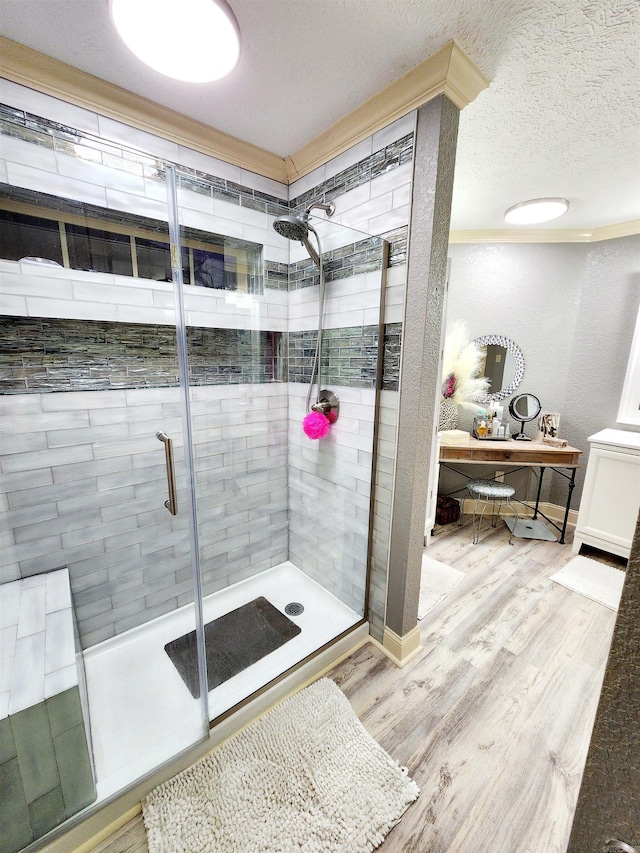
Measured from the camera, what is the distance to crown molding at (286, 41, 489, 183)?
119cm

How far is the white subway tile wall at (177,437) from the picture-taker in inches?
55.6

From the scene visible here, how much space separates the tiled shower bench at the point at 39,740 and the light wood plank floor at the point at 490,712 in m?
0.21

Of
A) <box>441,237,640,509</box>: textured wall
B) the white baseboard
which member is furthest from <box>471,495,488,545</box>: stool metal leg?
the white baseboard

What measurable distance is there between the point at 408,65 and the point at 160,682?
2.62 meters

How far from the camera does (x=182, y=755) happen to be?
1.23 metres

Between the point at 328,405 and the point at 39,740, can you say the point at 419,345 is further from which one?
the point at 39,740

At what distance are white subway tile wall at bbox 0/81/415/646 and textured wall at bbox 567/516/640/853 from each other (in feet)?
3.79

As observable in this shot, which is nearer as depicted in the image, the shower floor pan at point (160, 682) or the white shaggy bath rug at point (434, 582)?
the shower floor pan at point (160, 682)

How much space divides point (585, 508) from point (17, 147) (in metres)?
3.70

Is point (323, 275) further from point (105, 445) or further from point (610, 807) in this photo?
point (610, 807)

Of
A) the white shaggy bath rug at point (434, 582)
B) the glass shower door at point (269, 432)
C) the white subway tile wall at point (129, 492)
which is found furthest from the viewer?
the white shaggy bath rug at point (434, 582)

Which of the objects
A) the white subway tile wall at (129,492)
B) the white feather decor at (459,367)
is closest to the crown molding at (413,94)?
the white subway tile wall at (129,492)

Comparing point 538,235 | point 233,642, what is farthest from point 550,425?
point 233,642

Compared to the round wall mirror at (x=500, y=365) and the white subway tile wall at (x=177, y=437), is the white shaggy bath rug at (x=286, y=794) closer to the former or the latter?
the white subway tile wall at (x=177, y=437)
